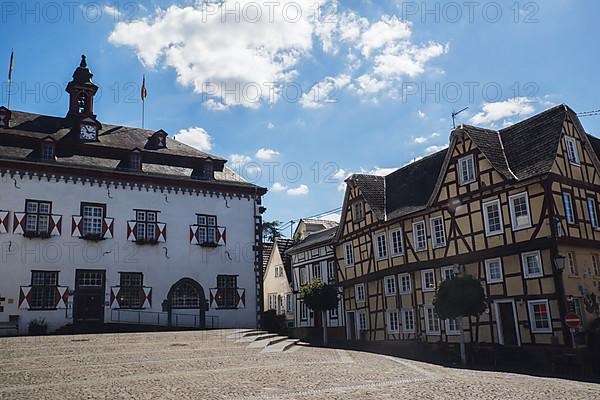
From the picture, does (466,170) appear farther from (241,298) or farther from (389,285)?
(241,298)

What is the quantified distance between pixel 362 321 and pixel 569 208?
517 inches

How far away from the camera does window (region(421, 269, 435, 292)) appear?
25.8m

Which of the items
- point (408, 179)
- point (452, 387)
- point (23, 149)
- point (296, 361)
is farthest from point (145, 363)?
point (408, 179)

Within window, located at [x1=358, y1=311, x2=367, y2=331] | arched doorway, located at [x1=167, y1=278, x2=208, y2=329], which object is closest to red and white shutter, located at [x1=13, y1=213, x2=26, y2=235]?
arched doorway, located at [x1=167, y1=278, x2=208, y2=329]

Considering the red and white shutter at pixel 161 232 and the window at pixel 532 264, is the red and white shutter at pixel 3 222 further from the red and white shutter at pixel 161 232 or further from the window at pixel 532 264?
the window at pixel 532 264

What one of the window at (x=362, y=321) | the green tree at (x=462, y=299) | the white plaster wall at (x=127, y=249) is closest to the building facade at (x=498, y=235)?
the window at (x=362, y=321)

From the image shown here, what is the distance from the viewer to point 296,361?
1722 cm

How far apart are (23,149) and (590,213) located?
85.9 ft

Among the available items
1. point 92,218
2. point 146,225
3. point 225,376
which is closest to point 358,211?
point 146,225

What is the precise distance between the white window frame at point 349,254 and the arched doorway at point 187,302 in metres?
8.40

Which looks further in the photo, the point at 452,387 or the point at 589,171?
the point at 589,171

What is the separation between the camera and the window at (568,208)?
21.5 metres

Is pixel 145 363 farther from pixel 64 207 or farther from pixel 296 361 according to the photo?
pixel 64 207

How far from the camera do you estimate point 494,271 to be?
2255 cm
